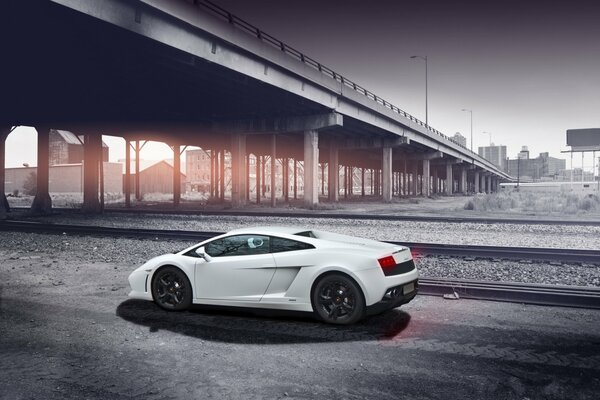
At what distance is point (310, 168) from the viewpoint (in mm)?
34125

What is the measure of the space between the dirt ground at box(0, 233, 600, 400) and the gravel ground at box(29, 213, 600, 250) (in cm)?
818

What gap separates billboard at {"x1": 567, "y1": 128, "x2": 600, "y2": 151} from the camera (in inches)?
3871

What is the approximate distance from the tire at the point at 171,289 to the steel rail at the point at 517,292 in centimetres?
385

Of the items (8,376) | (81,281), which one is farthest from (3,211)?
(8,376)

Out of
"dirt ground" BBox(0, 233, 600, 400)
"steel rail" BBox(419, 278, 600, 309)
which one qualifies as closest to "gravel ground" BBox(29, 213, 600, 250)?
"steel rail" BBox(419, 278, 600, 309)

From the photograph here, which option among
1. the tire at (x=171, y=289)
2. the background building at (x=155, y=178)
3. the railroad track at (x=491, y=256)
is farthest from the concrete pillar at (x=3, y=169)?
the background building at (x=155, y=178)

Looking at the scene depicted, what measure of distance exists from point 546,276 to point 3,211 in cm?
2702

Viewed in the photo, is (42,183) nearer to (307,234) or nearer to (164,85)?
(164,85)

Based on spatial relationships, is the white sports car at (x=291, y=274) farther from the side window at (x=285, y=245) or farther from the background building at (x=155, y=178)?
the background building at (x=155, y=178)

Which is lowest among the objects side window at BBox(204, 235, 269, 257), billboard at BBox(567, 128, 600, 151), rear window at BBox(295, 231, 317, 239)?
side window at BBox(204, 235, 269, 257)

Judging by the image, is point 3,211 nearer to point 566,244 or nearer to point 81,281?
point 81,281

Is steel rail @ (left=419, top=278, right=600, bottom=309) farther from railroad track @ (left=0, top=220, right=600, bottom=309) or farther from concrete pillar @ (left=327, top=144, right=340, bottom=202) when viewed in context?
concrete pillar @ (left=327, top=144, right=340, bottom=202)

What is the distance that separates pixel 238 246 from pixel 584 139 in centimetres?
11303

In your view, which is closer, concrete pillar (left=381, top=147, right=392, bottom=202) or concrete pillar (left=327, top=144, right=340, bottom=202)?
concrete pillar (left=381, top=147, right=392, bottom=202)
